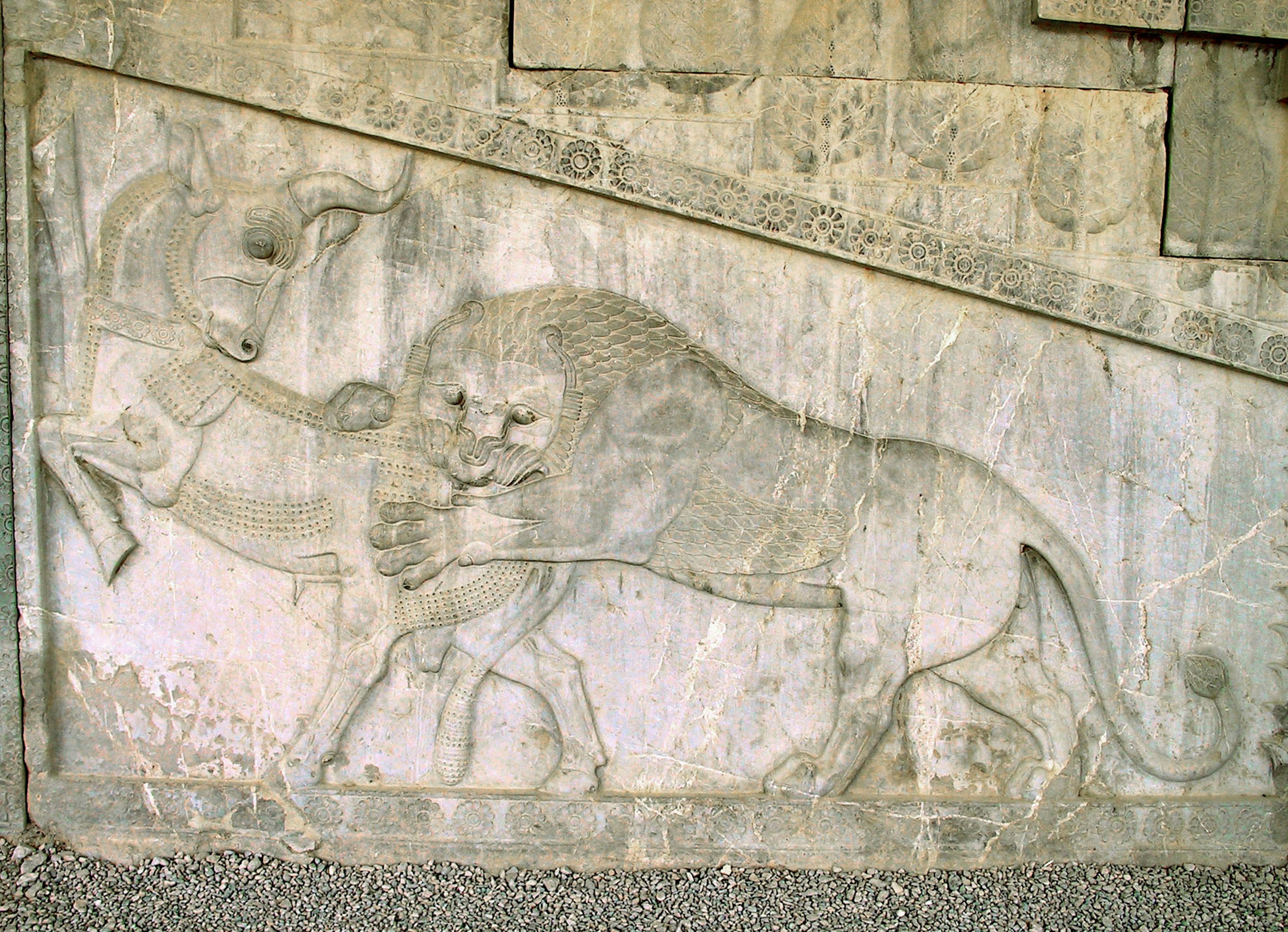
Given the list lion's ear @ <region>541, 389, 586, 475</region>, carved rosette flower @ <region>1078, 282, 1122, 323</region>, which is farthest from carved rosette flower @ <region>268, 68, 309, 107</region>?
carved rosette flower @ <region>1078, 282, 1122, 323</region>

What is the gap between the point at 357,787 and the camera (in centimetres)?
399

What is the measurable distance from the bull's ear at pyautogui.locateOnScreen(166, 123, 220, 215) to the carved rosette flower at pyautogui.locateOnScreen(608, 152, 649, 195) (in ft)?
4.71

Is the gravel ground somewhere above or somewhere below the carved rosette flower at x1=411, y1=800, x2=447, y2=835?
below

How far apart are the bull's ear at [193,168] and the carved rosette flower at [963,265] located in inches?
105

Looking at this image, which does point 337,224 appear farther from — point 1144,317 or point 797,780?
point 1144,317

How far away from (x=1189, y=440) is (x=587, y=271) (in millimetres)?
2373

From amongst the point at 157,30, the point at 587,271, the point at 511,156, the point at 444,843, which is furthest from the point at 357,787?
the point at 157,30

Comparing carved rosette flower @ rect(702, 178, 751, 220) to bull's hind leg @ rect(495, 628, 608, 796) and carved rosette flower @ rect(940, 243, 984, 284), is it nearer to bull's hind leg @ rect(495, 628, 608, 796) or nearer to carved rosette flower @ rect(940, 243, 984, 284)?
carved rosette flower @ rect(940, 243, 984, 284)

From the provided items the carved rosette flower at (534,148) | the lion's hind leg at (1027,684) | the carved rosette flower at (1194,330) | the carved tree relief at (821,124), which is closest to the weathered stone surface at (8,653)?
the carved rosette flower at (534,148)

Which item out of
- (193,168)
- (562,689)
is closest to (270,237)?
(193,168)

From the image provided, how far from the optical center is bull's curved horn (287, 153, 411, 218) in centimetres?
374

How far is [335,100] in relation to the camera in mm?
3713

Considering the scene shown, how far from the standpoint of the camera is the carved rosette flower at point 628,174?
3766mm

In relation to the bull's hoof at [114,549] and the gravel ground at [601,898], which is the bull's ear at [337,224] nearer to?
the bull's hoof at [114,549]
